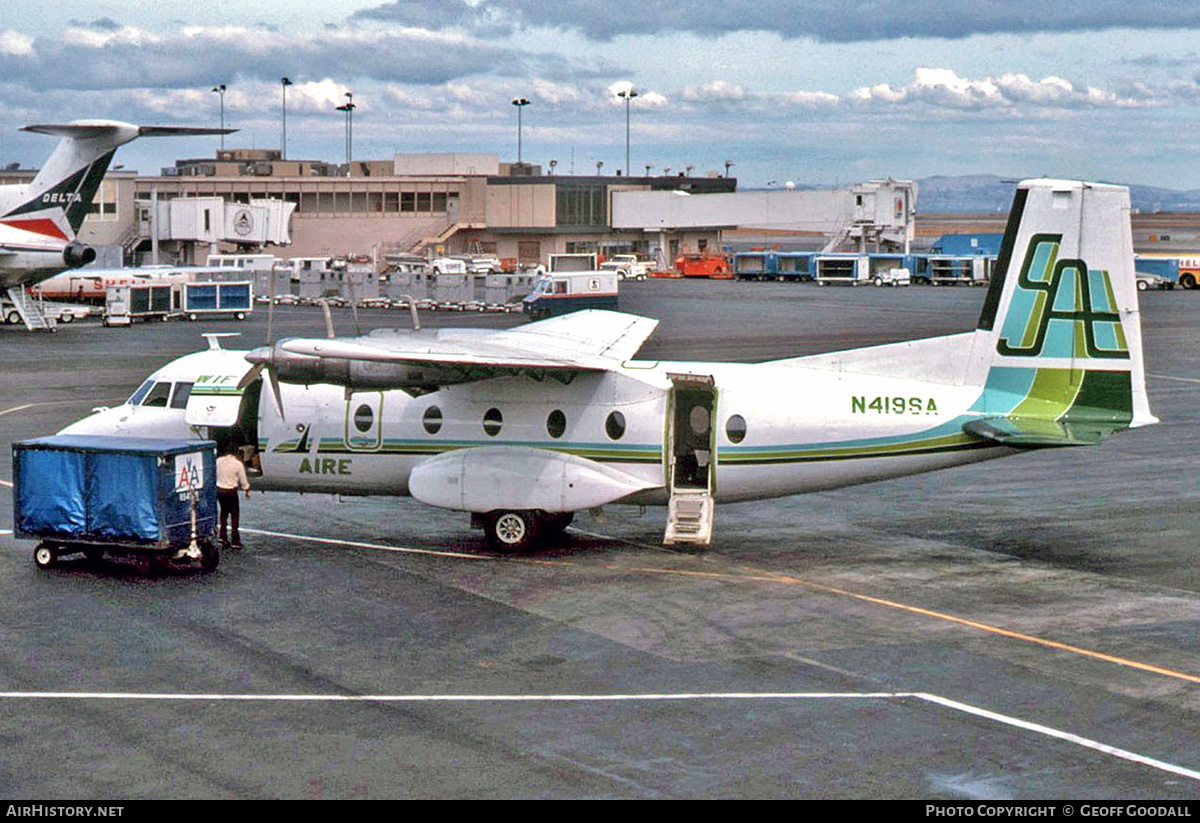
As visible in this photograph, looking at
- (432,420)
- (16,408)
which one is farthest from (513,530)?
(16,408)

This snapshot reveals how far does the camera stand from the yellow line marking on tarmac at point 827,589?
19.9 metres

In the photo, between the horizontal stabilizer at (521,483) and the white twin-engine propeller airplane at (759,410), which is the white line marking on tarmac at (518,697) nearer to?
the white twin-engine propeller airplane at (759,410)

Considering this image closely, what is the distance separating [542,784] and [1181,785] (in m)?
6.60

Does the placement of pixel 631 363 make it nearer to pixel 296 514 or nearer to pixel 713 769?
pixel 296 514

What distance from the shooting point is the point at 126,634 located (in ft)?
69.6

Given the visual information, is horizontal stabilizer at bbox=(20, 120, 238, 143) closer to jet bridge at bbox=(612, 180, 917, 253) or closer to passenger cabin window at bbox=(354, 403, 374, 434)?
passenger cabin window at bbox=(354, 403, 374, 434)

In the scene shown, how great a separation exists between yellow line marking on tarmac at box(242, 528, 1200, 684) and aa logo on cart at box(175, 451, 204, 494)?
348 cm

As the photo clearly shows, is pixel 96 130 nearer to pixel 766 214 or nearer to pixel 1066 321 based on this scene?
pixel 1066 321

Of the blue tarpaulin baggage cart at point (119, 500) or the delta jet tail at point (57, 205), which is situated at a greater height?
the delta jet tail at point (57, 205)

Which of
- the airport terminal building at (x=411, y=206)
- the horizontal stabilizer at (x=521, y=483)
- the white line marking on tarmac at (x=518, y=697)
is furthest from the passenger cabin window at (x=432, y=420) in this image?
the airport terminal building at (x=411, y=206)

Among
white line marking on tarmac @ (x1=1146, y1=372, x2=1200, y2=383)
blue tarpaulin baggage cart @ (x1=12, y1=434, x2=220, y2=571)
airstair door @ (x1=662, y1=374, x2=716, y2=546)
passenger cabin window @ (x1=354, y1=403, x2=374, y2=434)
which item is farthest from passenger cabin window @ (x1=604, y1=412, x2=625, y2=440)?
white line marking on tarmac @ (x1=1146, y1=372, x2=1200, y2=383)

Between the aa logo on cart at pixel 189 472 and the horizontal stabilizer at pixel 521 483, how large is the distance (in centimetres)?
397

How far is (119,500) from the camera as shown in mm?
24875
